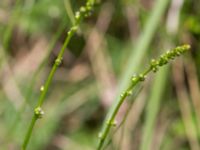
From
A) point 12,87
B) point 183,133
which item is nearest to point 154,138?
point 183,133

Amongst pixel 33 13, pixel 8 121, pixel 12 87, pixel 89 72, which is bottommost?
pixel 8 121

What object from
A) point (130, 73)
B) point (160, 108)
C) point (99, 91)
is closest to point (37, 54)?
point (99, 91)

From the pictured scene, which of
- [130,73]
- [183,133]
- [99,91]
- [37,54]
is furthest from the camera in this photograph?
[37,54]

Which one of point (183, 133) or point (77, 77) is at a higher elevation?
point (77, 77)

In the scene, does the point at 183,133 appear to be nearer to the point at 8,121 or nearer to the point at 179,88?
the point at 179,88

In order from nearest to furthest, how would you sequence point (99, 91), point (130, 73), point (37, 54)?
point (130, 73) → point (99, 91) → point (37, 54)

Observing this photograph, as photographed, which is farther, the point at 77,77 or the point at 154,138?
the point at 77,77
